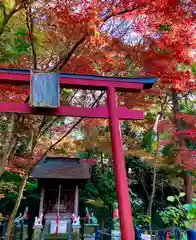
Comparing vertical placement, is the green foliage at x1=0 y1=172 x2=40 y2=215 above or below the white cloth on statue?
above

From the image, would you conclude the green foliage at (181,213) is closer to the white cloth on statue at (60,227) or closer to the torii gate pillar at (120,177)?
the torii gate pillar at (120,177)

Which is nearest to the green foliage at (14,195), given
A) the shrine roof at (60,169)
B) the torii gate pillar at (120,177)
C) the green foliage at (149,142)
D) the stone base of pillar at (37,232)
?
the shrine roof at (60,169)

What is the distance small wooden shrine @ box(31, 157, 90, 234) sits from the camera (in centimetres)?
1011

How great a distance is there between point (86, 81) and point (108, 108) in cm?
65

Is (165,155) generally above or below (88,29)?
below

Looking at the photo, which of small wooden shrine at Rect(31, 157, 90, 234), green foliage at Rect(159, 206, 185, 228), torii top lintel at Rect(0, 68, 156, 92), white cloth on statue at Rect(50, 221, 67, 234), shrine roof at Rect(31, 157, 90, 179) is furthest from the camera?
shrine roof at Rect(31, 157, 90, 179)

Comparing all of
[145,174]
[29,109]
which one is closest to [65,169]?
[145,174]

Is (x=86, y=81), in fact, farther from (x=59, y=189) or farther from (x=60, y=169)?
(x=59, y=189)

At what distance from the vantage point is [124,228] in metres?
3.68

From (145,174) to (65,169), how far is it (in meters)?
6.01

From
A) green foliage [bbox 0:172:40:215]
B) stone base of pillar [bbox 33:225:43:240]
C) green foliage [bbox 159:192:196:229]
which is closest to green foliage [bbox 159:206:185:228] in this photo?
green foliage [bbox 159:192:196:229]

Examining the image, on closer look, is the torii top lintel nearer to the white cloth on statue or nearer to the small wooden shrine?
the small wooden shrine

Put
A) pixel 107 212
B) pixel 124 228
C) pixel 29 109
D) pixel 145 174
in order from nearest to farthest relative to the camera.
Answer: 1. pixel 124 228
2. pixel 29 109
3. pixel 107 212
4. pixel 145 174

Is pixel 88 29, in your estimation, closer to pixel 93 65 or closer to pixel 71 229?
pixel 93 65
